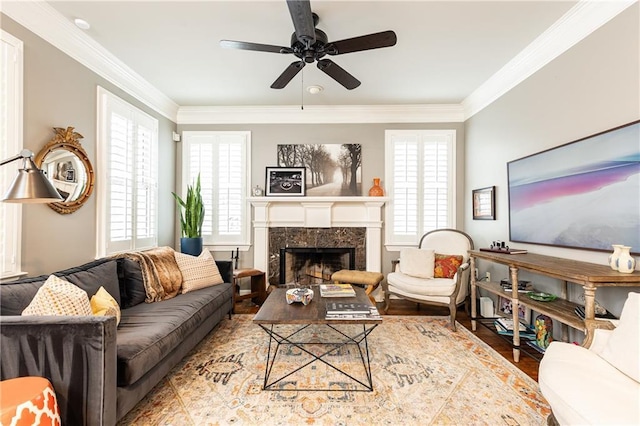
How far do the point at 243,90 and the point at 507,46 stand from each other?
9.73ft

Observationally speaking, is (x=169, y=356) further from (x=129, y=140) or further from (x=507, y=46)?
(x=507, y=46)

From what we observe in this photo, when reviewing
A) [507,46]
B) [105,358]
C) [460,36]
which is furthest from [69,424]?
[507,46]

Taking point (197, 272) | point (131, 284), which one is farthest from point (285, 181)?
point (131, 284)

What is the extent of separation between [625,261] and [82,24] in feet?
14.6

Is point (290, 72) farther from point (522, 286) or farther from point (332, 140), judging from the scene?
point (522, 286)

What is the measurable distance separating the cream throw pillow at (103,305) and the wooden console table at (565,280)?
310 cm

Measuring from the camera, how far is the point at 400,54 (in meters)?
2.88

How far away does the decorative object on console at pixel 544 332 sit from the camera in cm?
248

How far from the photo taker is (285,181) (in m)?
4.38

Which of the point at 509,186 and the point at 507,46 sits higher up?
the point at 507,46

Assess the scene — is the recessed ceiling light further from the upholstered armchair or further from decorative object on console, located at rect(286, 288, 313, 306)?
the upholstered armchair

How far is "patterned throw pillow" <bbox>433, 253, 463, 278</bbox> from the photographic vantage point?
3615 millimetres

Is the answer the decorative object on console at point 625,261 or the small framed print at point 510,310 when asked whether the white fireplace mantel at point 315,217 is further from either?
the decorative object on console at point 625,261

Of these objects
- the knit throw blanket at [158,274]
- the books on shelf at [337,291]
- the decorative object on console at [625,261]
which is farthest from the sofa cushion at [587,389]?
the knit throw blanket at [158,274]
